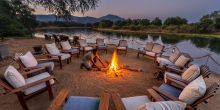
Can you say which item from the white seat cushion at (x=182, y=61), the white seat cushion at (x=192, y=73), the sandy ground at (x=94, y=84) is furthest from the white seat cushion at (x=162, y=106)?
the white seat cushion at (x=182, y=61)

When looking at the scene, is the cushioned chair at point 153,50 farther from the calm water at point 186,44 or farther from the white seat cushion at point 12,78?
the white seat cushion at point 12,78

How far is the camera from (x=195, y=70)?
10.3 feet

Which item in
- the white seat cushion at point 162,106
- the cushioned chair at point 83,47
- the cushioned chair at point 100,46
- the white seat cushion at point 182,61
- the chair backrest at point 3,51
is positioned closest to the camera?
the white seat cushion at point 162,106

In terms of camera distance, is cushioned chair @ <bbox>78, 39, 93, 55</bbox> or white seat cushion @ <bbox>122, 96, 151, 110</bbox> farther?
cushioned chair @ <bbox>78, 39, 93, 55</bbox>

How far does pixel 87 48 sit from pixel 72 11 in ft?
8.00

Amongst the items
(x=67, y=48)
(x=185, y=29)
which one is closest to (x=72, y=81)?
(x=67, y=48)

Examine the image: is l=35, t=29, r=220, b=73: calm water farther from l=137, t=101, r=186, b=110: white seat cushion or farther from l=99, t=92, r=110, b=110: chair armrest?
l=137, t=101, r=186, b=110: white seat cushion

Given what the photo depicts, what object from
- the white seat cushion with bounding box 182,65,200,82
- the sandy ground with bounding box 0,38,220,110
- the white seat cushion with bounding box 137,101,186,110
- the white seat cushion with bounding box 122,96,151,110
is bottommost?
the sandy ground with bounding box 0,38,220,110

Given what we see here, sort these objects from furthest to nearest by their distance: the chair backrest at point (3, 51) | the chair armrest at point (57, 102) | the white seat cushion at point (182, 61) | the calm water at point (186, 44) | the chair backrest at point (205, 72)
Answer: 1. the calm water at point (186, 44)
2. the chair backrest at point (3, 51)
3. the white seat cushion at point (182, 61)
4. the chair backrest at point (205, 72)
5. the chair armrest at point (57, 102)

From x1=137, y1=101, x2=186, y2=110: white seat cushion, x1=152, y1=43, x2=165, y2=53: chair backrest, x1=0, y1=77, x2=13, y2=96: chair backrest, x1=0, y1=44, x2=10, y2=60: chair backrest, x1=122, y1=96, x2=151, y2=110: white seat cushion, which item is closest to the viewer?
x1=137, y1=101, x2=186, y2=110: white seat cushion

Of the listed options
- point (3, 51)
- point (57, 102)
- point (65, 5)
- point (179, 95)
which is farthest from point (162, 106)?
point (3, 51)

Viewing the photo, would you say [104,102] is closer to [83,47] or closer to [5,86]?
[5,86]

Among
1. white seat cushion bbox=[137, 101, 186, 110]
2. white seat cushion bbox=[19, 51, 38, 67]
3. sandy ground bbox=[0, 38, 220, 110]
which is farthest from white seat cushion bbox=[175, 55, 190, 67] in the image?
white seat cushion bbox=[19, 51, 38, 67]

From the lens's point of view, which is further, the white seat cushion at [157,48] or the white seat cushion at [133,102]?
the white seat cushion at [157,48]
